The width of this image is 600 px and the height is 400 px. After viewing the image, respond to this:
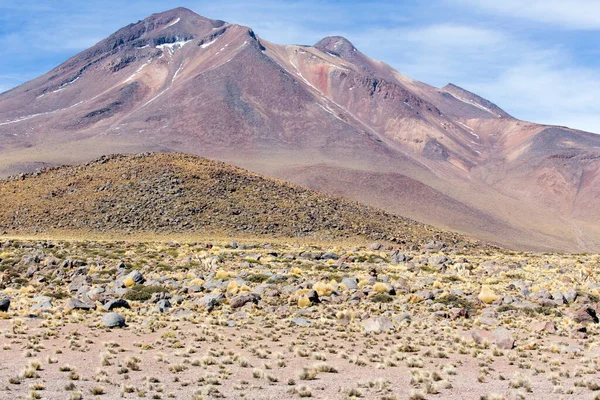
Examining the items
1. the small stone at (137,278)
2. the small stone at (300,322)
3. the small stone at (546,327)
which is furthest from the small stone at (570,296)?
the small stone at (137,278)

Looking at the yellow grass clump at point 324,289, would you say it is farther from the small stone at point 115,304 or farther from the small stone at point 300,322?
the small stone at point 115,304

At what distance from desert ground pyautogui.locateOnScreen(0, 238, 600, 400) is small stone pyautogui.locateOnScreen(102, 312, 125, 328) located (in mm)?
55

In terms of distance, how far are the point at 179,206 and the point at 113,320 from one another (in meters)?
42.5

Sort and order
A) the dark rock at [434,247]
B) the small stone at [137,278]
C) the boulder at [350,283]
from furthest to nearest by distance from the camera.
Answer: the dark rock at [434,247], the small stone at [137,278], the boulder at [350,283]

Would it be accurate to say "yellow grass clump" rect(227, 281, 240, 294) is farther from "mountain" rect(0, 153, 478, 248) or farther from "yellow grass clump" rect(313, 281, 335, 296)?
"mountain" rect(0, 153, 478, 248)

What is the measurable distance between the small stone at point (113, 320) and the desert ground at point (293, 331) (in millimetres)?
55

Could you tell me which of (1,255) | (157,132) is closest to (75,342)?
(1,255)

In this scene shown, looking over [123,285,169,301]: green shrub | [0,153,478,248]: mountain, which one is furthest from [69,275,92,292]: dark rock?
[0,153,478,248]: mountain

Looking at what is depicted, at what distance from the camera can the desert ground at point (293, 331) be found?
595 inches

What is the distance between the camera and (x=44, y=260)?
3425 centimetres

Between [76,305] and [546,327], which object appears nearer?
[546,327]

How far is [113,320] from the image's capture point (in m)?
21.0

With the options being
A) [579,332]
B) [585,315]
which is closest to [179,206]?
[585,315]

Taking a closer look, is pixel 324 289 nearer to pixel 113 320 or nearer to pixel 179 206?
pixel 113 320
